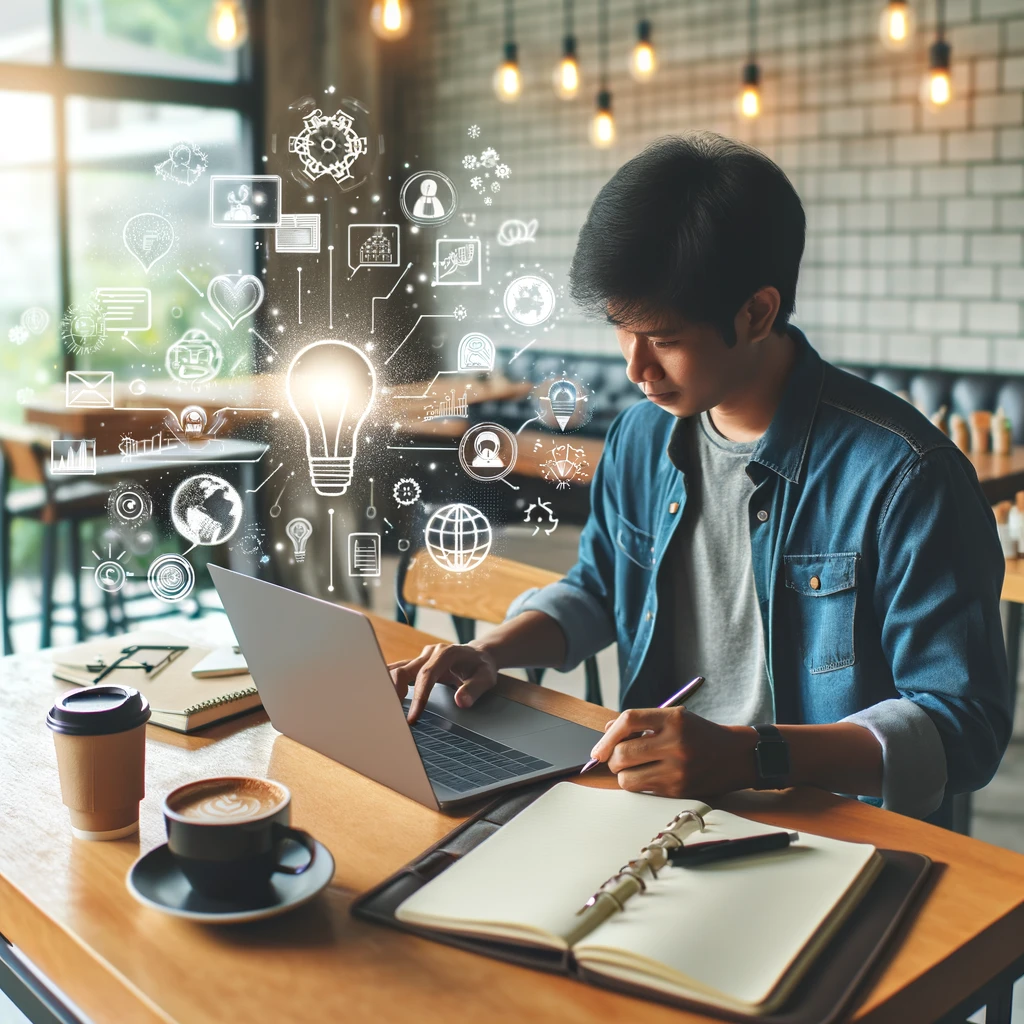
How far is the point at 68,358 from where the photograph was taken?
162 centimetres

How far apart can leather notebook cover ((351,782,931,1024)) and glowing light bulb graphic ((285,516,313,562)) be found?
0.81m

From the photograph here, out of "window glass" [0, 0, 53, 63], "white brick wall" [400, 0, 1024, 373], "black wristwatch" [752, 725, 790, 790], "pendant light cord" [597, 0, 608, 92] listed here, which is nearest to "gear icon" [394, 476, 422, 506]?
"black wristwatch" [752, 725, 790, 790]

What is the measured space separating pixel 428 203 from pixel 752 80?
131 inches

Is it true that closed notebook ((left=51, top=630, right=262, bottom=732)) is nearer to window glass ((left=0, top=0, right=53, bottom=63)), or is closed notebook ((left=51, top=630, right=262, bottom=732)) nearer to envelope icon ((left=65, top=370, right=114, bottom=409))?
envelope icon ((left=65, top=370, right=114, bottom=409))

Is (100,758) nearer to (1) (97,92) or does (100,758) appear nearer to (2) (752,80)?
(1) (97,92)

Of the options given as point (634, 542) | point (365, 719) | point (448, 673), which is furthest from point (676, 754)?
point (634, 542)

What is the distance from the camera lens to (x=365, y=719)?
1.01 m

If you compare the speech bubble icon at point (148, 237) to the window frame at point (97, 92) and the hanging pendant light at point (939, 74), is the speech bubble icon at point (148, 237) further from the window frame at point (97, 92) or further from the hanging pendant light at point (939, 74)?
the hanging pendant light at point (939, 74)

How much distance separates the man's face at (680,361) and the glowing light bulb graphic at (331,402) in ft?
1.70

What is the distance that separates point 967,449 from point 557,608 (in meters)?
2.68

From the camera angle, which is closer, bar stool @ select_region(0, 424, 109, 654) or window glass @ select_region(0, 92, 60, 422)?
window glass @ select_region(0, 92, 60, 422)

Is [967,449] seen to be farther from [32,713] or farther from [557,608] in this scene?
[32,713]

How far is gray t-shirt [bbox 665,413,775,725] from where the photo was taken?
56.7 inches

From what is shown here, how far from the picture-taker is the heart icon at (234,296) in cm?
165
